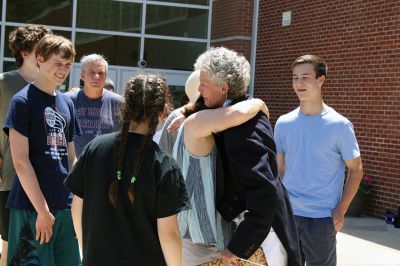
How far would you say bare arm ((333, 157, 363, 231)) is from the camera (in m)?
4.46

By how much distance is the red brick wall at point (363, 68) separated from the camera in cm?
1077

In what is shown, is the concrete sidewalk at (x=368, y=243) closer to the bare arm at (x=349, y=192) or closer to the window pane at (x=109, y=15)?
the bare arm at (x=349, y=192)

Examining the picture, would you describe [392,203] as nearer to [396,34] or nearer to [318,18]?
[396,34]

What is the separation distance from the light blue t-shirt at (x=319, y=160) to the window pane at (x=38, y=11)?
11859 millimetres

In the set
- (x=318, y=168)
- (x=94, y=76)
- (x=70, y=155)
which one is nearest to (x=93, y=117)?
(x=94, y=76)

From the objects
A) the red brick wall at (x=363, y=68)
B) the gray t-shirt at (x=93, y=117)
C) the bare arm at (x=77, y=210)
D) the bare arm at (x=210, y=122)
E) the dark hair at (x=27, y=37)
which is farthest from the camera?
the red brick wall at (x=363, y=68)

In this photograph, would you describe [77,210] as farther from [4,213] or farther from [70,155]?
[4,213]

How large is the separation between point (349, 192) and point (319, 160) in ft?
0.95

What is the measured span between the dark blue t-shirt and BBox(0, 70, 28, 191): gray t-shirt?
45 cm

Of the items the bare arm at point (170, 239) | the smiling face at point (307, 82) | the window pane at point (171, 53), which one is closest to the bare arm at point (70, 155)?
the bare arm at point (170, 239)

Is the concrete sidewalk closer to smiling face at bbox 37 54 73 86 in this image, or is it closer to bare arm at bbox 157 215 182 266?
smiling face at bbox 37 54 73 86

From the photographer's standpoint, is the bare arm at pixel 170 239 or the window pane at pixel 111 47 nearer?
the bare arm at pixel 170 239

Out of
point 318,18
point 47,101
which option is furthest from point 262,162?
point 318,18

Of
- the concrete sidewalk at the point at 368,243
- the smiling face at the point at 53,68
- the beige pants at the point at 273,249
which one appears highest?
the smiling face at the point at 53,68
